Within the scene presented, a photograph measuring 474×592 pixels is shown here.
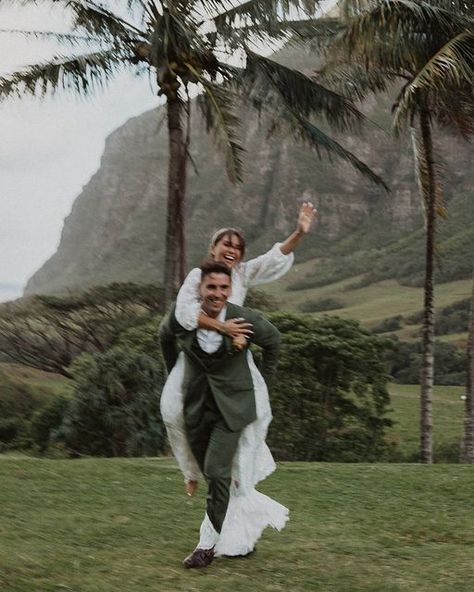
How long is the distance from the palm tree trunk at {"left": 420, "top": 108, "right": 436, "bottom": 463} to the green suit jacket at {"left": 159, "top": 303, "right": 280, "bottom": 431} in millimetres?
9929

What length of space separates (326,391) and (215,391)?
1076 cm

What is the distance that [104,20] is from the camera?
13570 mm

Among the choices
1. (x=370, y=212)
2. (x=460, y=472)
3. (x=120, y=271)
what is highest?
(x=370, y=212)

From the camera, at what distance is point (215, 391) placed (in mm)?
5000

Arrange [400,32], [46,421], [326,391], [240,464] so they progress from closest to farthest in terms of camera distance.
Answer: [240,464], [400,32], [46,421], [326,391]

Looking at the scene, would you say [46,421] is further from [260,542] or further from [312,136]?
[260,542]

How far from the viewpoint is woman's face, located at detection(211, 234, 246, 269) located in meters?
5.20

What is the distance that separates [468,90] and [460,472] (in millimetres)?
7309

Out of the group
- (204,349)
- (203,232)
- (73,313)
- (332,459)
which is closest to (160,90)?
(332,459)

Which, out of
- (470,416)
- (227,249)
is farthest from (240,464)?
(470,416)

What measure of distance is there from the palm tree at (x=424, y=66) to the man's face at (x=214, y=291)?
24.7 feet

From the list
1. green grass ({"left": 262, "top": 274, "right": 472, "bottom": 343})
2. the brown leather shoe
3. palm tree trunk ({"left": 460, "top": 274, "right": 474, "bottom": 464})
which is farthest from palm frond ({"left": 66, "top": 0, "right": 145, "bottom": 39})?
green grass ({"left": 262, "top": 274, "right": 472, "bottom": 343})

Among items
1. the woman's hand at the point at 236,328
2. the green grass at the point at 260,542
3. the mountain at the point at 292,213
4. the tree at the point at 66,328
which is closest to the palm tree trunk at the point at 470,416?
the green grass at the point at 260,542

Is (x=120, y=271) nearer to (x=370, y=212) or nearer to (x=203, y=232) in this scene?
(x=203, y=232)
